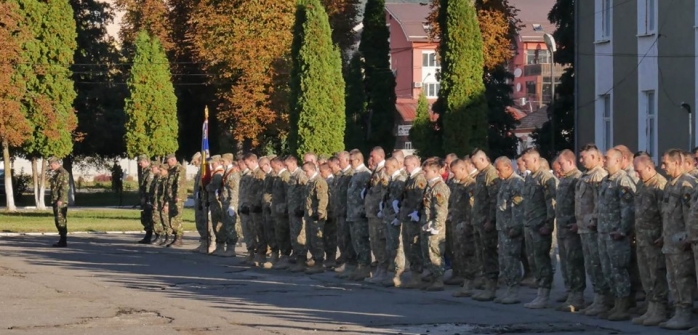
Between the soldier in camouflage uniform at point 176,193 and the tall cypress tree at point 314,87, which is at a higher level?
the tall cypress tree at point 314,87

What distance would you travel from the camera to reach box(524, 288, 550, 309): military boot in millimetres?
16344

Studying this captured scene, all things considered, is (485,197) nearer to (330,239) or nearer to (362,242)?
(362,242)

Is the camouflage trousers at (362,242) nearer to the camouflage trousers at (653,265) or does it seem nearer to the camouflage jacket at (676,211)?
the camouflage trousers at (653,265)

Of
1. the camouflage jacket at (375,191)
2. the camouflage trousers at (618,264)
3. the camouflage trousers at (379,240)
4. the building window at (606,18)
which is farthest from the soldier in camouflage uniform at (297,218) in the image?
the building window at (606,18)

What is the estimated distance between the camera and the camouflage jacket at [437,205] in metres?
18.6

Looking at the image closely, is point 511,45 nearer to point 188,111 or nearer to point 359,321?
point 188,111

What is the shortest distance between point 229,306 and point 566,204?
4342mm

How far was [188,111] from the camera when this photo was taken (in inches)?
2813

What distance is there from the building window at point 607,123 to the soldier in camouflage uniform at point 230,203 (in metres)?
13.5

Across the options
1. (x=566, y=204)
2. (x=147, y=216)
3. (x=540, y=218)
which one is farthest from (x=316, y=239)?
(x=147, y=216)

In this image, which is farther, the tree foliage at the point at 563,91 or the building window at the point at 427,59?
the building window at the point at 427,59

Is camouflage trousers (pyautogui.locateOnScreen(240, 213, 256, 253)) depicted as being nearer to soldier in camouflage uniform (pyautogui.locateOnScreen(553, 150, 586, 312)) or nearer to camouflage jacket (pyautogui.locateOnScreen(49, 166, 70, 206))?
camouflage jacket (pyautogui.locateOnScreen(49, 166, 70, 206))

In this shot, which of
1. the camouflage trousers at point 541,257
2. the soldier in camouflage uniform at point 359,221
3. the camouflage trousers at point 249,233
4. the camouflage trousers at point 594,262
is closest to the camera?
the camouflage trousers at point 594,262

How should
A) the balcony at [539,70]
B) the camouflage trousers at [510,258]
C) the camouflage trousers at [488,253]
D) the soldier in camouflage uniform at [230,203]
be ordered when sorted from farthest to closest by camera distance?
the balcony at [539,70]
the soldier in camouflage uniform at [230,203]
the camouflage trousers at [488,253]
the camouflage trousers at [510,258]
